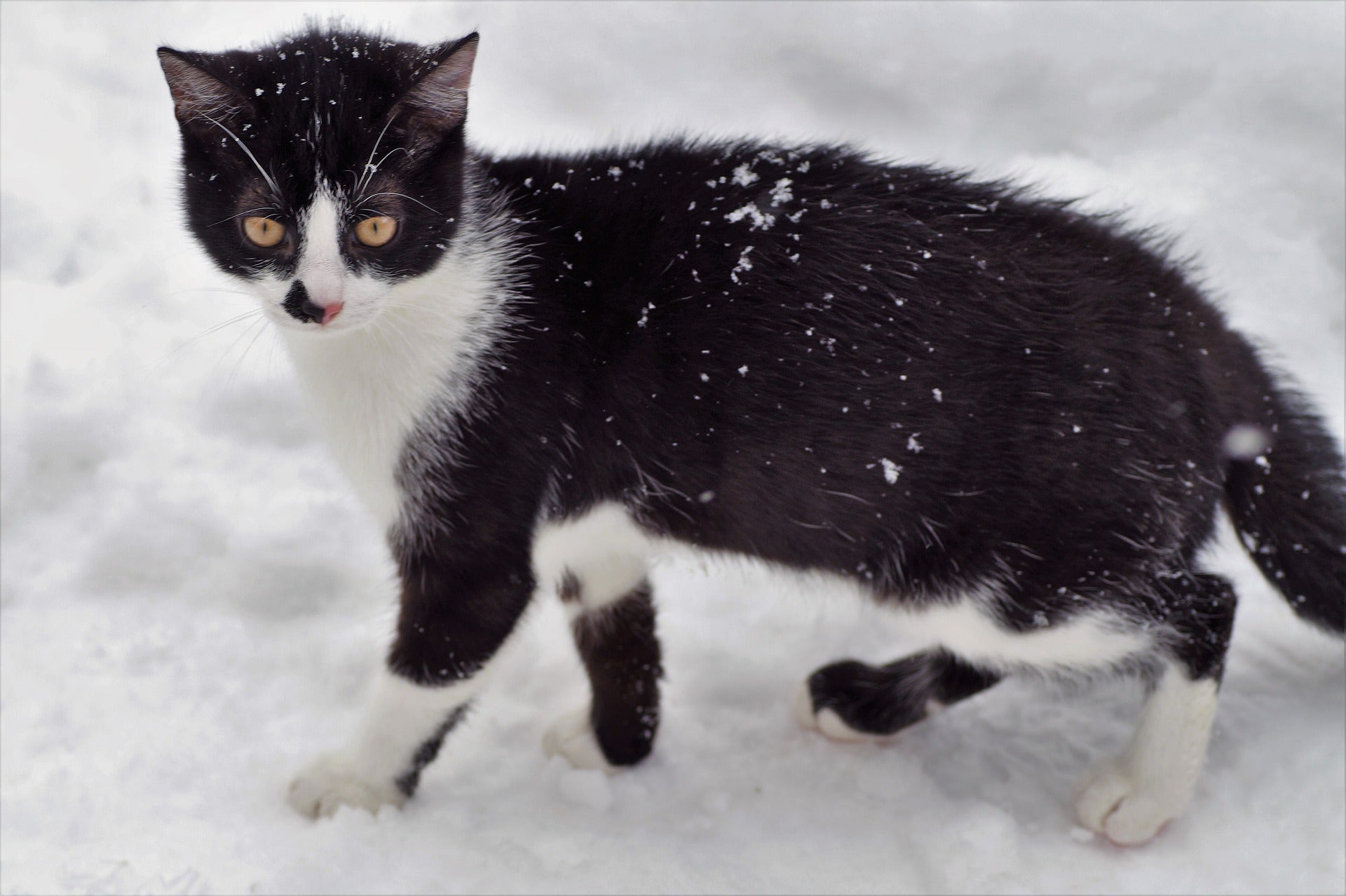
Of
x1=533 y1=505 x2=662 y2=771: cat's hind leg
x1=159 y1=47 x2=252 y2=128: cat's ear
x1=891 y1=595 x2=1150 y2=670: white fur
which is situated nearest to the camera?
x1=159 y1=47 x2=252 y2=128: cat's ear

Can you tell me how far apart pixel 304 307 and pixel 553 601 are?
128 centimetres

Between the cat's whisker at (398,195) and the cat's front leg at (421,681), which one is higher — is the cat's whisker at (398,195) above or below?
above

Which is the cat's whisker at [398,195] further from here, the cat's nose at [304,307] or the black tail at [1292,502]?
the black tail at [1292,502]

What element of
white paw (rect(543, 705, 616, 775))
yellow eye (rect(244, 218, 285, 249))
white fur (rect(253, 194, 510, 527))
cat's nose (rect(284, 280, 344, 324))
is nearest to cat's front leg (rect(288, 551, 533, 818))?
white fur (rect(253, 194, 510, 527))

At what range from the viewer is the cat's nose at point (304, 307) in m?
1.69

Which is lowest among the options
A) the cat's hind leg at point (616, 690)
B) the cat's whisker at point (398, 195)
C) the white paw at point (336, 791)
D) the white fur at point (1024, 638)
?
the white paw at point (336, 791)

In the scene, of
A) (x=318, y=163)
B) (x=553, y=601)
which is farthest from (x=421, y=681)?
(x=318, y=163)

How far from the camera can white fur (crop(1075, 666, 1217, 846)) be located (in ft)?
7.15

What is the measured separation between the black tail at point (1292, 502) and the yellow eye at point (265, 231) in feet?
5.53

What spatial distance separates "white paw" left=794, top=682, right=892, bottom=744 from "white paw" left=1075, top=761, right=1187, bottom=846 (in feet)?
1.40

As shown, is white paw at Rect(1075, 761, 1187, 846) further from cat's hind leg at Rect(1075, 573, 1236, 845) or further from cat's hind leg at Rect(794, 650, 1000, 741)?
cat's hind leg at Rect(794, 650, 1000, 741)

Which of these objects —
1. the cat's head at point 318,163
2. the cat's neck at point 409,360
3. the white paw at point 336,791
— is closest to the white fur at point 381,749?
the white paw at point 336,791

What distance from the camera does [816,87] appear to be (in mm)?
3748

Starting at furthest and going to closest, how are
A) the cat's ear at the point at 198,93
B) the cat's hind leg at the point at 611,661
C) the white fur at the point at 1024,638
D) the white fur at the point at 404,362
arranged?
the cat's hind leg at the point at 611,661 → the white fur at the point at 1024,638 → the white fur at the point at 404,362 → the cat's ear at the point at 198,93
